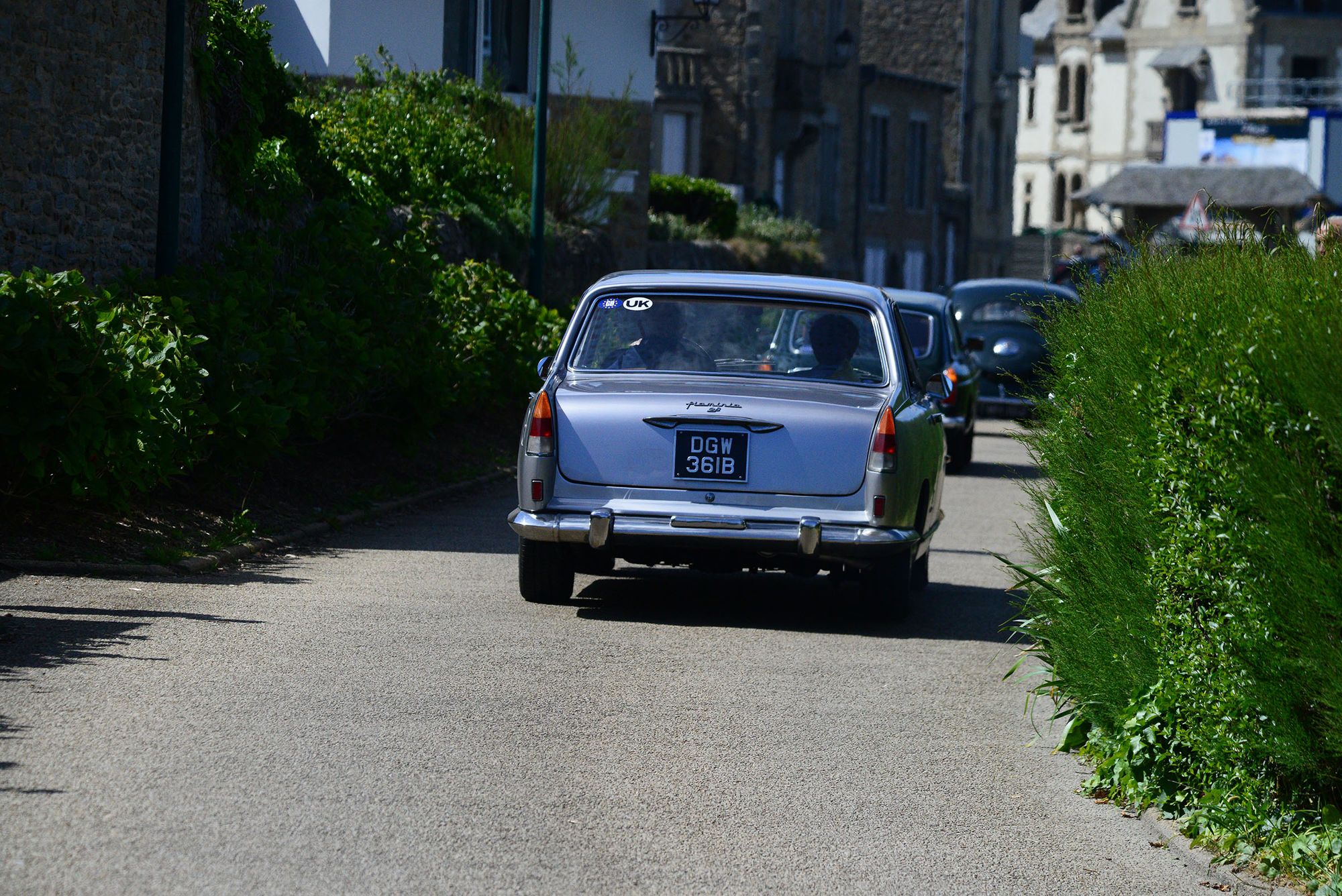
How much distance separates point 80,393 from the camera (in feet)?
32.0

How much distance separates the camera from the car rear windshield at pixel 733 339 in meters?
10.1

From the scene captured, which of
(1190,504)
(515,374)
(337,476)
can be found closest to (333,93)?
(515,374)

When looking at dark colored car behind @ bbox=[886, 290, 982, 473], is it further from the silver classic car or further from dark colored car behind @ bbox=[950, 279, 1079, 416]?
the silver classic car

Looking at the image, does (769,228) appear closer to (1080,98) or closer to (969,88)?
(969,88)

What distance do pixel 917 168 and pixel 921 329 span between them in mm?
39762

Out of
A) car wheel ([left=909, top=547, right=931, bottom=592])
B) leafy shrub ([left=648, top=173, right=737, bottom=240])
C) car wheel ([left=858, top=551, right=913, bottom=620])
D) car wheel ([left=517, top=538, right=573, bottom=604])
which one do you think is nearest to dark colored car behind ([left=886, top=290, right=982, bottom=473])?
car wheel ([left=909, top=547, right=931, bottom=592])

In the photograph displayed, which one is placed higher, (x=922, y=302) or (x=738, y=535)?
(x=922, y=302)

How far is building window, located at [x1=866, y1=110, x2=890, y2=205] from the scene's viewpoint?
5541 centimetres

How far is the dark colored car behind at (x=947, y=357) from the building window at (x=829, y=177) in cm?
3128

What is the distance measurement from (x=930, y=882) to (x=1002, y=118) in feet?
210

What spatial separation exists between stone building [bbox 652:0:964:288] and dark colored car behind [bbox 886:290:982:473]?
22470 mm

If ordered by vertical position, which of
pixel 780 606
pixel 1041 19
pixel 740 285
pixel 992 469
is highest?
pixel 1041 19

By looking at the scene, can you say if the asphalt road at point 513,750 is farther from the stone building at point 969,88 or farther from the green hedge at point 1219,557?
the stone building at point 969,88

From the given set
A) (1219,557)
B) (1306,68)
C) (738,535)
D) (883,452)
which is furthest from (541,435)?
(1306,68)
